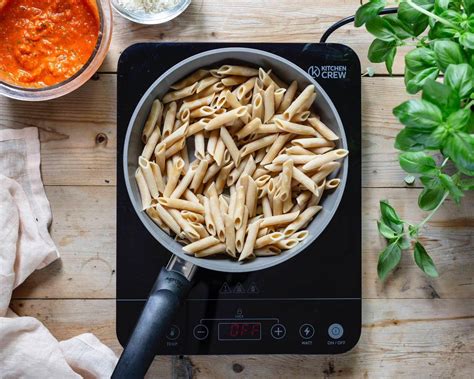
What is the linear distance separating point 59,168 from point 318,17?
0.44 metres

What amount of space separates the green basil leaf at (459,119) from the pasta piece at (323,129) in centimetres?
23

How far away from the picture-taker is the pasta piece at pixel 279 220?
0.92 metres

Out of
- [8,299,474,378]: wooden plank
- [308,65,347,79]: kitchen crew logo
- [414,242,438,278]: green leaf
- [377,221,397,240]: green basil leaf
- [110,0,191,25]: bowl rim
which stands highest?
[110,0,191,25]: bowl rim

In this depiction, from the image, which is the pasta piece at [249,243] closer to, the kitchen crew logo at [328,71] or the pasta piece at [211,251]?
the pasta piece at [211,251]

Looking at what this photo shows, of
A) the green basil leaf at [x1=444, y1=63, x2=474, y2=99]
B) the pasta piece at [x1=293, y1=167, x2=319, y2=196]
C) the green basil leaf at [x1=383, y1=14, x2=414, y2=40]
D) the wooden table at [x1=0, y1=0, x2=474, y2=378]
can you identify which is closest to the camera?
the green basil leaf at [x1=444, y1=63, x2=474, y2=99]

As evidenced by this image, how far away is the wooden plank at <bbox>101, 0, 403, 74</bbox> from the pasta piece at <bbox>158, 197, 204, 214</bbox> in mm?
254

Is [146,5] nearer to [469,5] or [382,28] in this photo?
[382,28]

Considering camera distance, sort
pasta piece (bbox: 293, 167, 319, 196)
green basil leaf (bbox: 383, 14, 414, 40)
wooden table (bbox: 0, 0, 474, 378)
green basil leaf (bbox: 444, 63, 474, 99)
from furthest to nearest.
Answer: wooden table (bbox: 0, 0, 474, 378) → pasta piece (bbox: 293, 167, 319, 196) → green basil leaf (bbox: 383, 14, 414, 40) → green basil leaf (bbox: 444, 63, 474, 99)

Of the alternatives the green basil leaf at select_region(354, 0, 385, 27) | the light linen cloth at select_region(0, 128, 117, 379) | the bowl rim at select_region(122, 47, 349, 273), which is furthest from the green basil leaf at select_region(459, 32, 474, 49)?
the light linen cloth at select_region(0, 128, 117, 379)

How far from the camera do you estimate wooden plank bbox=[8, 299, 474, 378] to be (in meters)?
1.01

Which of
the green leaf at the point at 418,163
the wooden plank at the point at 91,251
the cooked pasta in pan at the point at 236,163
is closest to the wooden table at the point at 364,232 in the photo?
the wooden plank at the point at 91,251

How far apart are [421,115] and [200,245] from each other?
0.34m

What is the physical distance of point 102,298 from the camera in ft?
3.32

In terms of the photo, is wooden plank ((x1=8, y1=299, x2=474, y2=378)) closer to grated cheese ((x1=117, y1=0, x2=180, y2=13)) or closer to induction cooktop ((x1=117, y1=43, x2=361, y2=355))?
induction cooktop ((x1=117, y1=43, x2=361, y2=355))
